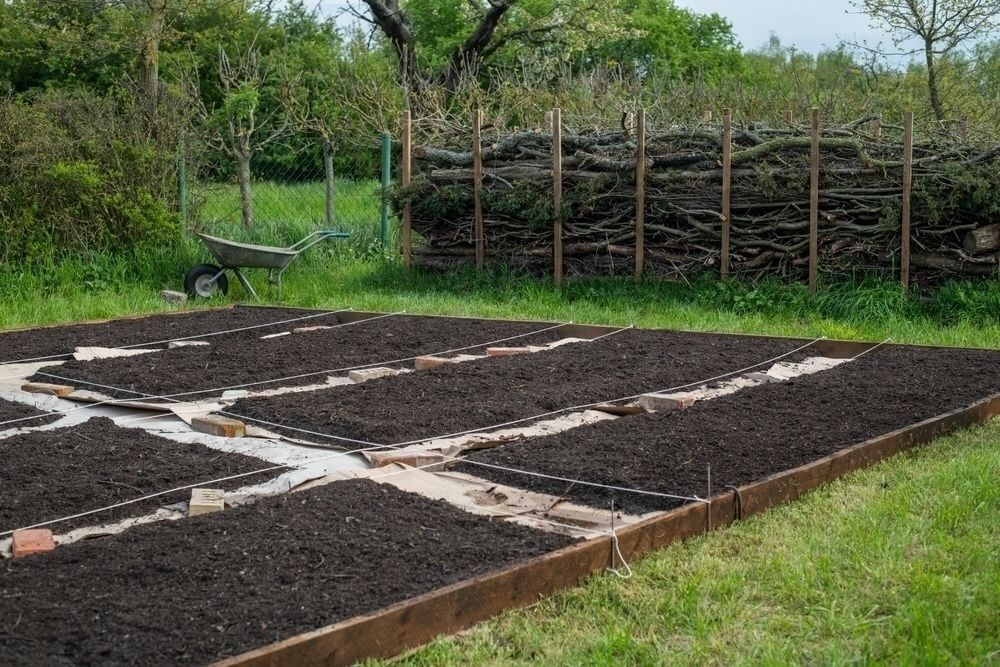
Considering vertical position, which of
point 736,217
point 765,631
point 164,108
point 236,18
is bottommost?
point 765,631

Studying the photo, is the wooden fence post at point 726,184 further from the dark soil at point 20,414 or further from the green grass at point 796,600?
the dark soil at point 20,414

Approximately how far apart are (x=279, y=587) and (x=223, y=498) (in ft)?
3.35

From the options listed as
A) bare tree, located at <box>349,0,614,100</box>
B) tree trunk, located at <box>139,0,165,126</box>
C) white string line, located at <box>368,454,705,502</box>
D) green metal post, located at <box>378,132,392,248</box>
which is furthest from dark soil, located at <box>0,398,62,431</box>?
bare tree, located at <box>349,0,614,100</box>

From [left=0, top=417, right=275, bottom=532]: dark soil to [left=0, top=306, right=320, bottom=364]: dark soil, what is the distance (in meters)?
2.57

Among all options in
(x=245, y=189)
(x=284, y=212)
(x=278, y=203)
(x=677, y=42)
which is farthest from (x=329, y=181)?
(x=677, y=42)

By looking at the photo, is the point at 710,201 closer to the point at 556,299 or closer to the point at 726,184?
the point at 726,184

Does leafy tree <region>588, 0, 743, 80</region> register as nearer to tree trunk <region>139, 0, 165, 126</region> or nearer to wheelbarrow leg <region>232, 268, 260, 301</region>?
tree trunk <region>139, 0, 165, 126</region>

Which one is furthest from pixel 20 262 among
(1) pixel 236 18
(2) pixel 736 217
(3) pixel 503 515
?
(1) pixel 236 18

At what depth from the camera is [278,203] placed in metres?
14.4

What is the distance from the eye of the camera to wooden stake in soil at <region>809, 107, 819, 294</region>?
8945 mm

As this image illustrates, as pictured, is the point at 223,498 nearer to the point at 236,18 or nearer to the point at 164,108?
the point at 164,108

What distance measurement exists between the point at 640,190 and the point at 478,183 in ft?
5.56

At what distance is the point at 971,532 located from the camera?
361cm

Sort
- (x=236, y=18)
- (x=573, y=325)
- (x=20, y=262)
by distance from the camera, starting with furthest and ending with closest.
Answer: (x=236, y=18), (x=20, y=262), (x=573, y=325)
